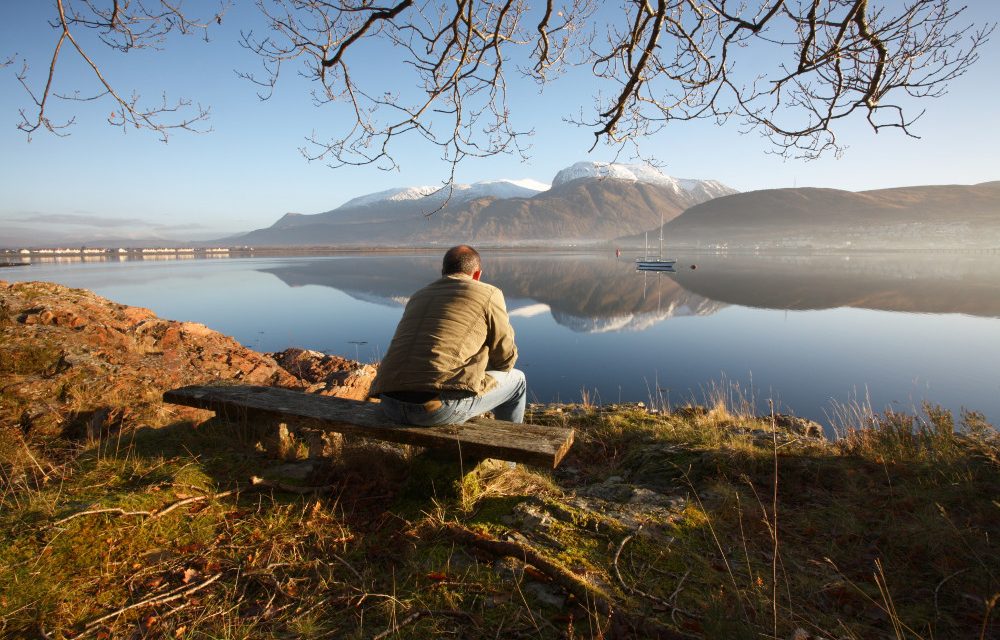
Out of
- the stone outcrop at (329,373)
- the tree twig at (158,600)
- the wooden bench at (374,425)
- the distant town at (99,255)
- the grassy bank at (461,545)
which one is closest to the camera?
the tree twig at (158,600)

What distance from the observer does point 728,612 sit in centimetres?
209

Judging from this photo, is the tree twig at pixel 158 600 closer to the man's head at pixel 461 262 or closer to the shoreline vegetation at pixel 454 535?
the shoreline vegetation at pixel 454 535

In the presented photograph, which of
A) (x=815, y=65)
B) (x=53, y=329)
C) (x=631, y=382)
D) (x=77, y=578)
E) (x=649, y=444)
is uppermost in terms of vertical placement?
(x=815, y=65)

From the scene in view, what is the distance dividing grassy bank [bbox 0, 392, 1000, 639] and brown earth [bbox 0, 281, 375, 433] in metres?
0.35

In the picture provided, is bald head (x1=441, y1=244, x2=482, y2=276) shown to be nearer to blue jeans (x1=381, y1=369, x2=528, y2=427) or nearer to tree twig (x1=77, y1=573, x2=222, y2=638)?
blue jeans (x1=381, y1=369, x2=528, y2=427)

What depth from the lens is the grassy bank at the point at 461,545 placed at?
200 centimetres

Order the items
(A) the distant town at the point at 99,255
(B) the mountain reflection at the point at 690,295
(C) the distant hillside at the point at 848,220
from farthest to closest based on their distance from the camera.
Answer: (C) the distant hillside at the point at 848,220 < (A) the distant town at the point at 99,255 < (B) the mountain reflection at the point at 690,295

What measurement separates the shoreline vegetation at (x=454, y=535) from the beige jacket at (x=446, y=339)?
585 millimetres

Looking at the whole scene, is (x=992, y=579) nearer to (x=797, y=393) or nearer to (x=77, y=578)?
(x=77, y=578)

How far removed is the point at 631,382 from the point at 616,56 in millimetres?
7403

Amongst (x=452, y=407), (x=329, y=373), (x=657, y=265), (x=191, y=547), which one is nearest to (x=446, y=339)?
(x=452, y=407)

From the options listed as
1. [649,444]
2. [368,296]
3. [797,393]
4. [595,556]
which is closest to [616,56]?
[649,444]

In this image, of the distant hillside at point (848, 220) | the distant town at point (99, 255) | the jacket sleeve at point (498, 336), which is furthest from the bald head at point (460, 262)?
the distant hillside at point (848, 220)

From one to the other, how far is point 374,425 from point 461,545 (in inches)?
39.9
